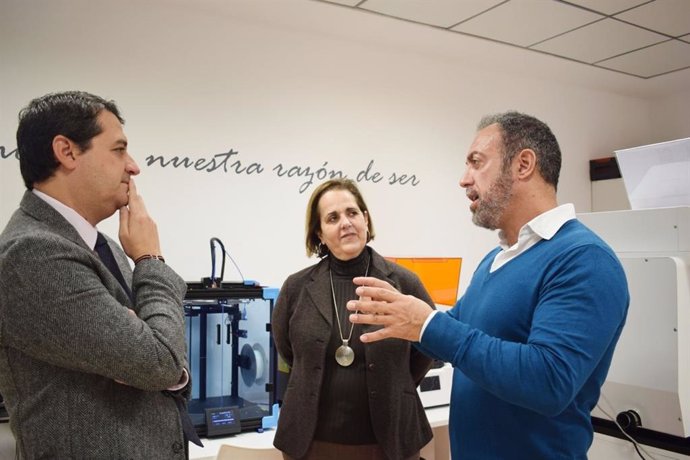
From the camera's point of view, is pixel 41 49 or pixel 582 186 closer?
pixel 41 49

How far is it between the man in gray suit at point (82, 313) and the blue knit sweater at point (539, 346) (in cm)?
54

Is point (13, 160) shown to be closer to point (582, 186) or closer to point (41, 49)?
point (41, 49)

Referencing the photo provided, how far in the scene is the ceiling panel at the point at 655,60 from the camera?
3.88 m

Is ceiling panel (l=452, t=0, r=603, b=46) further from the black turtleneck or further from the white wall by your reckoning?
the black turtleneck

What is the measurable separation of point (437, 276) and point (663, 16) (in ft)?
6.38

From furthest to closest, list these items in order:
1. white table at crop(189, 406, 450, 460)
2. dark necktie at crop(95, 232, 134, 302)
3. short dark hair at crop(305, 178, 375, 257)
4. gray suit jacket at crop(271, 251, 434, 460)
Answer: short dark hair at crop(305, 178, 375, 257)
white table at crop(189, 406, 450, 460)
gray suit jacket at crop(271, 251, 434, 460)
dark necktie at crop(95, 232, 134, 302)

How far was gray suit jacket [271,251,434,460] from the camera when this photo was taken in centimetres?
194

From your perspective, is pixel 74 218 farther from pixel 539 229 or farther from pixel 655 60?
pixel 655 60

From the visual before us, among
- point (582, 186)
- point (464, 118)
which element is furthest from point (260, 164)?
point (582, 186)

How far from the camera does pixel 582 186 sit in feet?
15.9

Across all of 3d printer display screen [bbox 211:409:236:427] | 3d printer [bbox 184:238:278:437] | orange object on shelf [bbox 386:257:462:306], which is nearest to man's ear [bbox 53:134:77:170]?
3d printer [bbox 184:238:278:437]

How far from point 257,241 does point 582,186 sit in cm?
288

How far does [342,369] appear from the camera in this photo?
2.00 m

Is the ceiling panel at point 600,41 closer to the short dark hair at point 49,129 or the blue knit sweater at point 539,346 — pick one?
the blue knit sweater at point 539,346
